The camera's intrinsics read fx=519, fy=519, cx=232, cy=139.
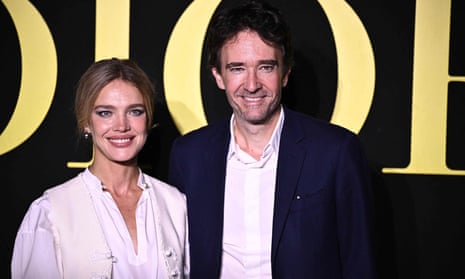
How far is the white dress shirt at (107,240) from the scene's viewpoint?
5.96ft

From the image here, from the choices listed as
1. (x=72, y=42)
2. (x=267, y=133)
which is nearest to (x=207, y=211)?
(x=267, y=133)

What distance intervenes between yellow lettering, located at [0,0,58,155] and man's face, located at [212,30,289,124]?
1.24 meters

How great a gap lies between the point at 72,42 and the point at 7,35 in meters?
0.37

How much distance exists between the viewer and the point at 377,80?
9.34ft

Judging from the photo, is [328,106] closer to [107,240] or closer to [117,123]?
[117,123]

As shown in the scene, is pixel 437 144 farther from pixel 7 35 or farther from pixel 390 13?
pixel 7 35

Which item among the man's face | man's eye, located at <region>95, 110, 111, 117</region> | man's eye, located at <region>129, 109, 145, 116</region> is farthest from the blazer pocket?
man's eye, located at <region>95, 110, 111, 117</region>

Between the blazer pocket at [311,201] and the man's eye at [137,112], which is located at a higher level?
the man's eye at [137,112]

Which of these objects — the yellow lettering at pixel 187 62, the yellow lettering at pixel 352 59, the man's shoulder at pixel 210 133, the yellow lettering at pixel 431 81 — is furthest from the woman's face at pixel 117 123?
the yellow lettering at pixel 431 81

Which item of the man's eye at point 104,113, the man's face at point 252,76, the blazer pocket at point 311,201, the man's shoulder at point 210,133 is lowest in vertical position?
the blazer pocket at point 311,201

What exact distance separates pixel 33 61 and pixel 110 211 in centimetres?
133

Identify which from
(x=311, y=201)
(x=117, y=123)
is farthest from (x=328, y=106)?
(x=117, y=123)

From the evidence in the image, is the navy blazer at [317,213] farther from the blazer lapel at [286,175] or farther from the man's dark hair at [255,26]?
the man's dark hair at [255,26]

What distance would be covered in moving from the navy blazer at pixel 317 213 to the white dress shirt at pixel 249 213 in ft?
0.14
